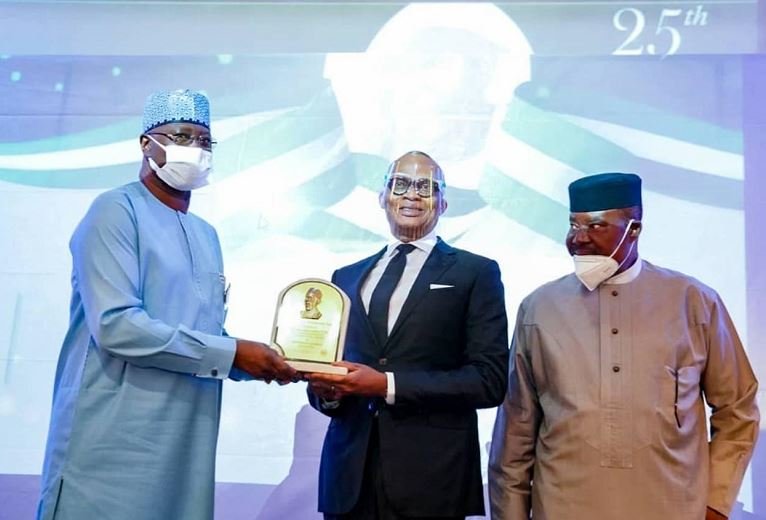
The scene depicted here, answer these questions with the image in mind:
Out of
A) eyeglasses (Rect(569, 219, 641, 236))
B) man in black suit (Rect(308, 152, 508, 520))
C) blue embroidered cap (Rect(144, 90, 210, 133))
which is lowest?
man in black suit (Rect(308, 152, 508, 520))

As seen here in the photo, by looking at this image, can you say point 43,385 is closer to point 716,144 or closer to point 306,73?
point 306,73

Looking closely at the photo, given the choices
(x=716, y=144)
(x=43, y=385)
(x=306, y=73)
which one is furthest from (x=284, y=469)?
(x=716, y=144)

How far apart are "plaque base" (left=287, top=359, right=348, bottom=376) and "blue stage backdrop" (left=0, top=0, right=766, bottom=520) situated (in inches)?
42.5

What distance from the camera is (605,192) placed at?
2.26m

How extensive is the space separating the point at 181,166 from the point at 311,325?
584 millimetres

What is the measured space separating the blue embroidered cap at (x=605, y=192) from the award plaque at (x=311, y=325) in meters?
0.75

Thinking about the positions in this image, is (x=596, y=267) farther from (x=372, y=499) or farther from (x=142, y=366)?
(x=142, y=366)

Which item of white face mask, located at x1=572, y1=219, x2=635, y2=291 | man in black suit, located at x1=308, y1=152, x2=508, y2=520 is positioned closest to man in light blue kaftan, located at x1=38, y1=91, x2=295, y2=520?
man in black suit, located at x1=308, y1=152, x2=508, y2=520

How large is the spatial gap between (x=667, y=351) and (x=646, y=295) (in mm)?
179

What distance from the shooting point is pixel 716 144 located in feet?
10.5

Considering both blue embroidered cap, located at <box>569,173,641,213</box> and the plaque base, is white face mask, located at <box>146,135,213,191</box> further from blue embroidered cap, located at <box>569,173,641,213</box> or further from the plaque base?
blue embroidered cap, located at <box>569,173,641,213</box>

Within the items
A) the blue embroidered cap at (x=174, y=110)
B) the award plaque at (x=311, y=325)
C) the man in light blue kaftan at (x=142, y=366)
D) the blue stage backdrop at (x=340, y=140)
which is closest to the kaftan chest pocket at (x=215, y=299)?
the man in light blue kaftan at (x=142, y=366)

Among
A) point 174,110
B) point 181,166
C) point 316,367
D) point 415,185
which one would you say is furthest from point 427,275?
point 174,110

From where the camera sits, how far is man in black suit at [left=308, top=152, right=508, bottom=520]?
80.6 inches
